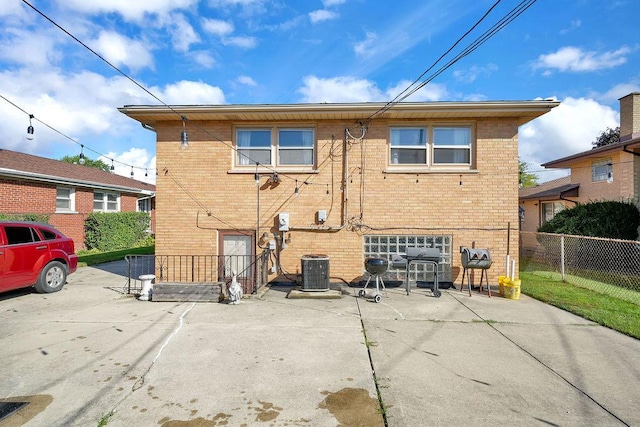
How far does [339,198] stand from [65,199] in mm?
14809

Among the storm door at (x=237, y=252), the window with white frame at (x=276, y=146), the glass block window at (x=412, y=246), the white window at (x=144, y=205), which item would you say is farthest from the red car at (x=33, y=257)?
the white window at (x=144, y=205)

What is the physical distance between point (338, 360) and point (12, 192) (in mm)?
15617

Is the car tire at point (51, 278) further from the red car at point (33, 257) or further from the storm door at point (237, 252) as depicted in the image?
the storm door at point (237, 252)

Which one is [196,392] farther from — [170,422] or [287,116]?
[287,116]

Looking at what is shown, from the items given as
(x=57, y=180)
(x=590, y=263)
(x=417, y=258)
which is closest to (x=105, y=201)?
(x=57, y=180)

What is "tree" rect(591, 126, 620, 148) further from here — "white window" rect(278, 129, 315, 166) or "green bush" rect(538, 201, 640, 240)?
"white window" rect(278, 129, 315, 166)

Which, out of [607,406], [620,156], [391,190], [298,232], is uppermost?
[620,156]

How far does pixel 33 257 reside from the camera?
7.48 meters

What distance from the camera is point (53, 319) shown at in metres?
5.87

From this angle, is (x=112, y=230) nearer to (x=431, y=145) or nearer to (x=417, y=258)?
(x=417, y=258)

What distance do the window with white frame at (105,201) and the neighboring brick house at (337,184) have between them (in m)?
12.0

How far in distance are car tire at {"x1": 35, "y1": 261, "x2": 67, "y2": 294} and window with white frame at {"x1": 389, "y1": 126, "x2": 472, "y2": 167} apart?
8.98 m

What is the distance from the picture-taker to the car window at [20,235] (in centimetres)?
714

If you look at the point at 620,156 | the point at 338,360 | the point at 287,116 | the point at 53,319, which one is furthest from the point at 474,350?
the point at 620,156
